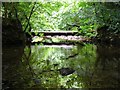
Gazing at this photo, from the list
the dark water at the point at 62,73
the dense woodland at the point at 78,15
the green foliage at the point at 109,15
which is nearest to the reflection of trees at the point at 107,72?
the dark water at the point at 62,73

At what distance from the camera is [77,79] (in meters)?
4.77

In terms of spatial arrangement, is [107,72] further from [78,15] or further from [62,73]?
[78,15]

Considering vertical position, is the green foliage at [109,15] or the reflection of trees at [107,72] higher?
the green foliage at [109,15]

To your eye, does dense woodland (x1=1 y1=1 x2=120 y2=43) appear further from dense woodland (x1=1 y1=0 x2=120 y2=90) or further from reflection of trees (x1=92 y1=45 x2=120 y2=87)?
reflection of trees (x1=92 y1=45 x2=120 y2=87)

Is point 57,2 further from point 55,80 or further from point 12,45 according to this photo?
point 55,80

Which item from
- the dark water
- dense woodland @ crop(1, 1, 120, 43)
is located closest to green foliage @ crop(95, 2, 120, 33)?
dense woodland @ crop(1, 1, 120, 43)

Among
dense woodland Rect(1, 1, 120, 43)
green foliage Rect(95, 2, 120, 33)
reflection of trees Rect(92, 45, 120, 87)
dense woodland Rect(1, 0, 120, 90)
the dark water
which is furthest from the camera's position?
dense woodland Rect(1, 1, 120, 43)

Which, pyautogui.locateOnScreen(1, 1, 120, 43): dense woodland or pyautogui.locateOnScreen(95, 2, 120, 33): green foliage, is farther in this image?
pyautogui.locateOnScreen(1, 1, 120, 43): dense woodland

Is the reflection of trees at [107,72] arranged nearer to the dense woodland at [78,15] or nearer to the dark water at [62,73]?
the dark water at [62,73]

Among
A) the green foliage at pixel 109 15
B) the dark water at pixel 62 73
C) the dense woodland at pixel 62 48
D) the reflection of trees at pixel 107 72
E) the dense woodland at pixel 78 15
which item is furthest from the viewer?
the dense woodland at pixel 78 15

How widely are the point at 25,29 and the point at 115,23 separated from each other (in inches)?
152

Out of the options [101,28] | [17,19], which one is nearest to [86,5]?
[101,28]

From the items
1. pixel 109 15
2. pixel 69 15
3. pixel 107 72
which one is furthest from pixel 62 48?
pixel 69 15

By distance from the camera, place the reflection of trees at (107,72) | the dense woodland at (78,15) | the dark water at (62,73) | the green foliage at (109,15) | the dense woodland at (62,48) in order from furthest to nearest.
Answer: the dense woodland at (78,15), the green foliage at (109,15), the dense woodland at (62,48), the reflection of trees at (107,72), the dark water at (62,73)
